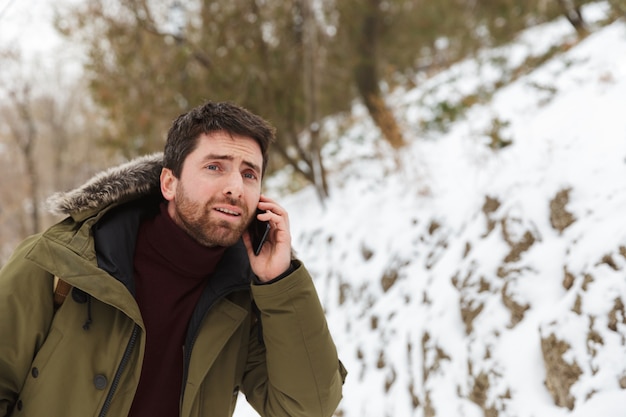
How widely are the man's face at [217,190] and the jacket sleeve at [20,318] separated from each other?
1.69 ft

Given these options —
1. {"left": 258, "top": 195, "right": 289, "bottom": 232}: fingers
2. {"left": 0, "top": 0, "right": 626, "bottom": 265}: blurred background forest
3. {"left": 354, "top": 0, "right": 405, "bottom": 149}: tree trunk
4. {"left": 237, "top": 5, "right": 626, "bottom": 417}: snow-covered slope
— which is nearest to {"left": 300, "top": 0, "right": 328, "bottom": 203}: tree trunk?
{"left": 0, "top": 0, "right": 626, "bottom": 265}: blurred background forest

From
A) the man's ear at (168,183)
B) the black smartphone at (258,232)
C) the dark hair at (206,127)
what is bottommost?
the black smartphone at (258,232)

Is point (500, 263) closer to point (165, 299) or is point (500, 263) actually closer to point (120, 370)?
point (165, 299)

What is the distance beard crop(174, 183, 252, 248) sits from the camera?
1.81 meters

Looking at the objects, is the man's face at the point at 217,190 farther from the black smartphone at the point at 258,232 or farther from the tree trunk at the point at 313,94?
the tree trunk at the point at 313,94

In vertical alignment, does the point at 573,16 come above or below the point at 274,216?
above

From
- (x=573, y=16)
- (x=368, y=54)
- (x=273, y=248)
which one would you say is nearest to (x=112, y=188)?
(x=273, y=248)

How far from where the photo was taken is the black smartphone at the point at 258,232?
186 centimetres

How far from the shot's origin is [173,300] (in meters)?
1.85

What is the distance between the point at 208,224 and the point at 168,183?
0.98 ft

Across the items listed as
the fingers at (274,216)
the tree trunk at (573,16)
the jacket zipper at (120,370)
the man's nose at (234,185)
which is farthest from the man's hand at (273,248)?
the tree trunk at (573,16)

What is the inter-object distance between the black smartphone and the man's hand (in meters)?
0.02

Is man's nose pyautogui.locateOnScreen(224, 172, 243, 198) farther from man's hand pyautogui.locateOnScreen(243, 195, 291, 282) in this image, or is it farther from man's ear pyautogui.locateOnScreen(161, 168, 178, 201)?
man's ear pyautogui.locateOnScreen(161, 168, 178, 201)

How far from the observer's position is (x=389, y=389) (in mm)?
3711
